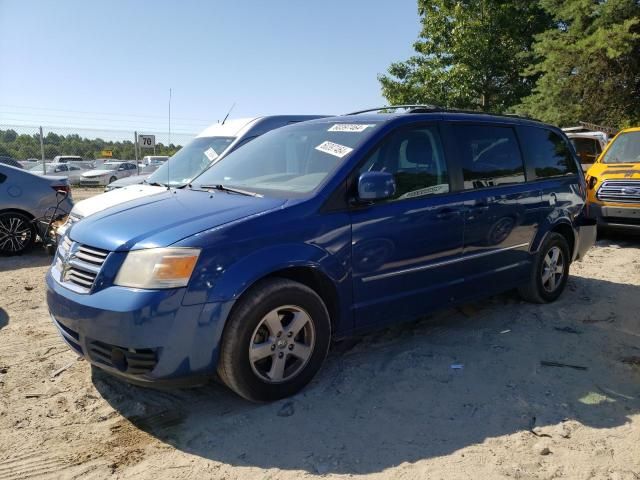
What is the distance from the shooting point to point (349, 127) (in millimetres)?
4105

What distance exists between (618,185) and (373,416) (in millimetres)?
7374

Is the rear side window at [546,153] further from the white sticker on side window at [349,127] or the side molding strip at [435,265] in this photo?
the white sticker on side window at [349,127]

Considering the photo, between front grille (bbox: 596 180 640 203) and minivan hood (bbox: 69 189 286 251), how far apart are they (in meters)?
7.21

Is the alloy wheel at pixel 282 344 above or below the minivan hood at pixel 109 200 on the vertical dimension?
below

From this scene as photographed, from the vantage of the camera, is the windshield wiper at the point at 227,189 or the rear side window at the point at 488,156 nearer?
the windshield wiper at the point at 227,189

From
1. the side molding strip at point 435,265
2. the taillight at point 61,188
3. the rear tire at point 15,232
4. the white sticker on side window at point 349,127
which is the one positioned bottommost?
the rear tire at point 15,232

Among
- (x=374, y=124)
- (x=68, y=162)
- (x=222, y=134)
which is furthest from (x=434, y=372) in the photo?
(x=68, y=162)

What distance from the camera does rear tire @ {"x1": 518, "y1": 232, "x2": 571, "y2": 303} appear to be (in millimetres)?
5242

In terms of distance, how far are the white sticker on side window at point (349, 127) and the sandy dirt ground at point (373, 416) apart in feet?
5.57

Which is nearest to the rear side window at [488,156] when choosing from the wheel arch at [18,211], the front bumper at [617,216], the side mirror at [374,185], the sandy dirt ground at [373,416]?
the side mirror at [374,185]

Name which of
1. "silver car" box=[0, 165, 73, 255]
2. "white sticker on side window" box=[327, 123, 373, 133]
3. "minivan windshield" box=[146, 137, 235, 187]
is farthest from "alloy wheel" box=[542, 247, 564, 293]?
"silver car" box=[0, 165, 73, 255]

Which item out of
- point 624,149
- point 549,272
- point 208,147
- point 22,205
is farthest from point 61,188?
point 624,149

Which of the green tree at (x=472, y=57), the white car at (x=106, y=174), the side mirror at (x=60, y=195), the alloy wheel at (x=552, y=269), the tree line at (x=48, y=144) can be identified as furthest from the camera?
the white car at (x=106, y=174)

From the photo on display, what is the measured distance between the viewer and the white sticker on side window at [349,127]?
400 cm
